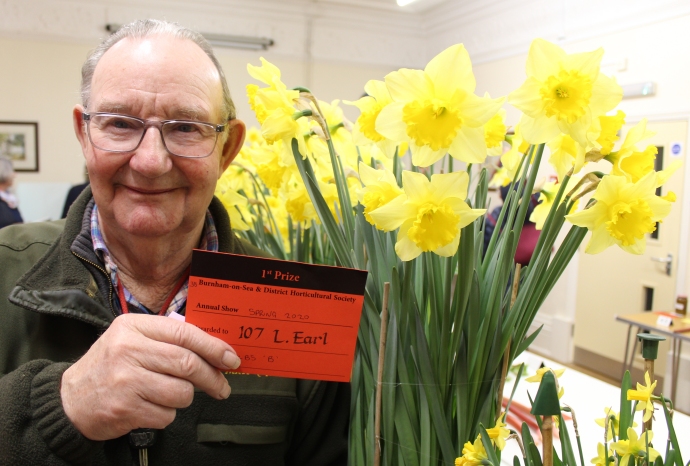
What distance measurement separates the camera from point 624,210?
0.55 metres

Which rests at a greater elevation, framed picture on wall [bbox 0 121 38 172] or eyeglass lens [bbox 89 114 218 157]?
framed picture on wall [bbox 0 121 38 172]

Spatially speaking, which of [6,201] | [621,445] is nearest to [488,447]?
[621,445]

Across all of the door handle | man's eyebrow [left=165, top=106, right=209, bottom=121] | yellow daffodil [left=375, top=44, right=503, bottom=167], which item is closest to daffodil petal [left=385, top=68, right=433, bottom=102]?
yellow daffodil [left=375, top=44, right=503, bottom=167]

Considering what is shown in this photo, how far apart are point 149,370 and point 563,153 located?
20.8 inches

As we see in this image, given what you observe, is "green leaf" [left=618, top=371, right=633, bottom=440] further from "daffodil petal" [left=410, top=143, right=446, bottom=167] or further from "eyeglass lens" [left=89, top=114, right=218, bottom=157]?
"eyeglass lens" [left=89, top=114, right=218, bottom=157]

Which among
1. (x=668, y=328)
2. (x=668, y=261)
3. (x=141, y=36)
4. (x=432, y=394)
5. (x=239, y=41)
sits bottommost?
Result: (x=668, y=328)

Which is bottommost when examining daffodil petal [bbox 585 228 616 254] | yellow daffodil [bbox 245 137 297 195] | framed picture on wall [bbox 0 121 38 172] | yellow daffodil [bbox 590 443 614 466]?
yellow daffodil [bbox 590 443 614 466]

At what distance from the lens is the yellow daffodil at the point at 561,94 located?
546 mm

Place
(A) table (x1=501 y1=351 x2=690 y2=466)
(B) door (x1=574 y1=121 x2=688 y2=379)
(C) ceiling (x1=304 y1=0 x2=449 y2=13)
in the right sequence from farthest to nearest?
(C) ceiling (x1=304 y1=0 x2=449 y2=13) → (B) door (x1=574 y1=121 x2=688 y2=379) → (A) table (x1=501 y1=351 x2=690 y2=466)

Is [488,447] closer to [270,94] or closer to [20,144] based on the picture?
[270,94]

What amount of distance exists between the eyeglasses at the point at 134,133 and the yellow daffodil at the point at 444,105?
46 cm

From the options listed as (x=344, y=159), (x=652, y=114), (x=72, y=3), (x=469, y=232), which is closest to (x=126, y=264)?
(x=344, y=159)

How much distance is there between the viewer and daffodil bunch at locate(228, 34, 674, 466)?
555mm

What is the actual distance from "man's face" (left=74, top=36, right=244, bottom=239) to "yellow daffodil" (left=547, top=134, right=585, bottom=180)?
1.82ft
